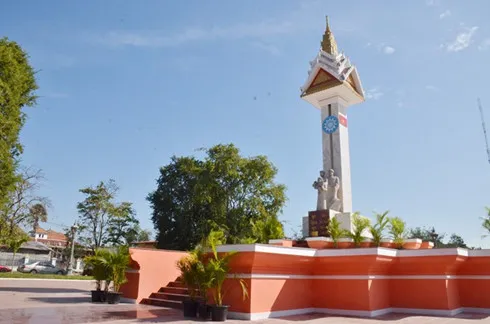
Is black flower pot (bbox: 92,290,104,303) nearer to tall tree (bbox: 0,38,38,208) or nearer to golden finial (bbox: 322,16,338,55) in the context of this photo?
tall tree (bbox: 0,38,38,208)

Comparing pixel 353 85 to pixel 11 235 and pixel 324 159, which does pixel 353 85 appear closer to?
pixel 324 159

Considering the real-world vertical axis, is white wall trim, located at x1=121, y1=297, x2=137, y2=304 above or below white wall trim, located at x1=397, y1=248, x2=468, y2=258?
below

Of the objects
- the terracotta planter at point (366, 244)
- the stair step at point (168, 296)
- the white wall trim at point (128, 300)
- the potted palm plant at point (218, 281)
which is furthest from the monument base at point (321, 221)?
the white wall trim at point (128, 300)

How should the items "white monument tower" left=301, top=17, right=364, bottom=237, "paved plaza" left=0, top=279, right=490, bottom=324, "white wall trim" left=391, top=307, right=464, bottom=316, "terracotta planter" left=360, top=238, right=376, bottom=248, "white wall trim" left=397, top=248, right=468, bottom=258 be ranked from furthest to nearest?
"white monument tower" left=301, top=17, right=364, bottom=237 < "terracotta planter" left=360, top=238, right=376, bottom=248 < "white wall trim" left=397, top=248, right=468, bottom=258 < "white wall trim" left=391, top=307, right=464, bottom=316 < "paved plaza" left=0, top=279, right=490, bottom=324

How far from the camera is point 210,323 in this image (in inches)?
324

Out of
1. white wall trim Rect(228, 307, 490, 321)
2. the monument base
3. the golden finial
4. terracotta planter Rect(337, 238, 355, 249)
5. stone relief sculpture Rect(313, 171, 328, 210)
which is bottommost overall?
white wall trim Rect(228, 307, 490, 321)

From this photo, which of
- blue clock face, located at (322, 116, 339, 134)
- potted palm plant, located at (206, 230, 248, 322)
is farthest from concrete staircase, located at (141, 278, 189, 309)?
blue clock face, located at (322, 116, 339, 134)

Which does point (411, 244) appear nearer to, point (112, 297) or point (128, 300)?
point (128, 300)

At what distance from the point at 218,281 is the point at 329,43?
579 inches

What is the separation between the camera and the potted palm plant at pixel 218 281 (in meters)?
8.63

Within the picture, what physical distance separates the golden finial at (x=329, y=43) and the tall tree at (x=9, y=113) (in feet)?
49.2

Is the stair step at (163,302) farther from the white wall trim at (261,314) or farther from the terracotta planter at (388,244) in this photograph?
the terracotta planter at (388,244)

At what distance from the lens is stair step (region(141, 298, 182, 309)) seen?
10930mm

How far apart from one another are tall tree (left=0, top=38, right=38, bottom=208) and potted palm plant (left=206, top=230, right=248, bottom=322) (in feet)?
42.7
